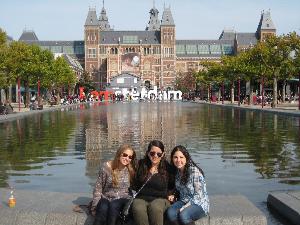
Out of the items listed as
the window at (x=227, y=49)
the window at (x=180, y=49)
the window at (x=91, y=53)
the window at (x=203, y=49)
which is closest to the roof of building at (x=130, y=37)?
the window at (x=91, y=53)

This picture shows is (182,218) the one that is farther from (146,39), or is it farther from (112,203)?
(146,39)

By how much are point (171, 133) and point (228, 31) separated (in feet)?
584

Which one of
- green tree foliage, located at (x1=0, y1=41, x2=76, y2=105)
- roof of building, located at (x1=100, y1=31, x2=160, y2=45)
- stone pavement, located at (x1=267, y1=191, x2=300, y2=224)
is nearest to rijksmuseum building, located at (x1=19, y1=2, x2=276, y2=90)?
roof of building, located at (x1=100, y1=31, x2=160, y2=45)

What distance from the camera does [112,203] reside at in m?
6.75

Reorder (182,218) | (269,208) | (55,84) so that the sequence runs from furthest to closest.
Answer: (55,84) < (269,208) < (182,218)

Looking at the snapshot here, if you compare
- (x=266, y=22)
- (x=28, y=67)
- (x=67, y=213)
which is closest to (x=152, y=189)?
(x=67, y=213)

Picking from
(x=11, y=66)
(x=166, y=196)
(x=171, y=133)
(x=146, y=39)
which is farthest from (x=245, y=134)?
(x=146, y=39)

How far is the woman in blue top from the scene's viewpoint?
6.64m

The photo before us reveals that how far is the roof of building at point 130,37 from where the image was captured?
584 ft

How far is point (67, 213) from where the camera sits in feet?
23.5

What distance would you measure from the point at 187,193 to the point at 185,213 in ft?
1.17

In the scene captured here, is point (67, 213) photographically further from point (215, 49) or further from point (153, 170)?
point (215, 49)

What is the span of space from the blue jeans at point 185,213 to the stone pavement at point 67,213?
14.4 inches

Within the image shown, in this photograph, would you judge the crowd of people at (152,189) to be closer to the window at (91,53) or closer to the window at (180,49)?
the window at (91,53)
